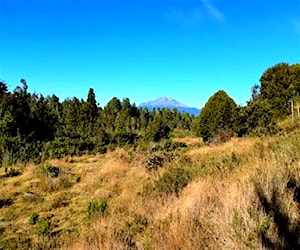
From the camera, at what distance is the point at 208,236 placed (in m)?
4.02

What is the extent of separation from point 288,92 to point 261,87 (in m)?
4.31

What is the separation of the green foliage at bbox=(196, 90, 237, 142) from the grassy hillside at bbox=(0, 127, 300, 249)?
13.5 metres

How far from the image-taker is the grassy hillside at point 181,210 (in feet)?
12.6

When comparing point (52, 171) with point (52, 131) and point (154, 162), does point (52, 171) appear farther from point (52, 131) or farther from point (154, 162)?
point (52, 131)

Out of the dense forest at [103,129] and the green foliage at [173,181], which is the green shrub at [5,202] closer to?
the green foliage at [173,181]

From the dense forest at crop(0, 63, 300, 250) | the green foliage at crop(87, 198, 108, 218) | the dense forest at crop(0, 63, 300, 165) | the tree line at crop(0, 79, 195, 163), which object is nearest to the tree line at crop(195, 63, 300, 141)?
the dense forest at crop(0, 63, 300, 165)

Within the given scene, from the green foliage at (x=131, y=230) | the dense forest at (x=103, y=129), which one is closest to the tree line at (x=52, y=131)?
the dense forest at (x=103, y=129)

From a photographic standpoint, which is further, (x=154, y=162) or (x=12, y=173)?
(x=12, y=173)

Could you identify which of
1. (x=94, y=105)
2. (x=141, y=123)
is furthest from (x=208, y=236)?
(x=141, y=123)

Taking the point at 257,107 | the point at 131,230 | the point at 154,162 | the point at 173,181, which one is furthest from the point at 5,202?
the point at 257,107

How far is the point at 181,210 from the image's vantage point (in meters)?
4.90

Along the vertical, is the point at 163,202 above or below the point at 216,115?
below

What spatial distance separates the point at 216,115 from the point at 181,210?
2064 centimetres

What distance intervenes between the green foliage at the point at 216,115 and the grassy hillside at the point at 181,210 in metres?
13.5
